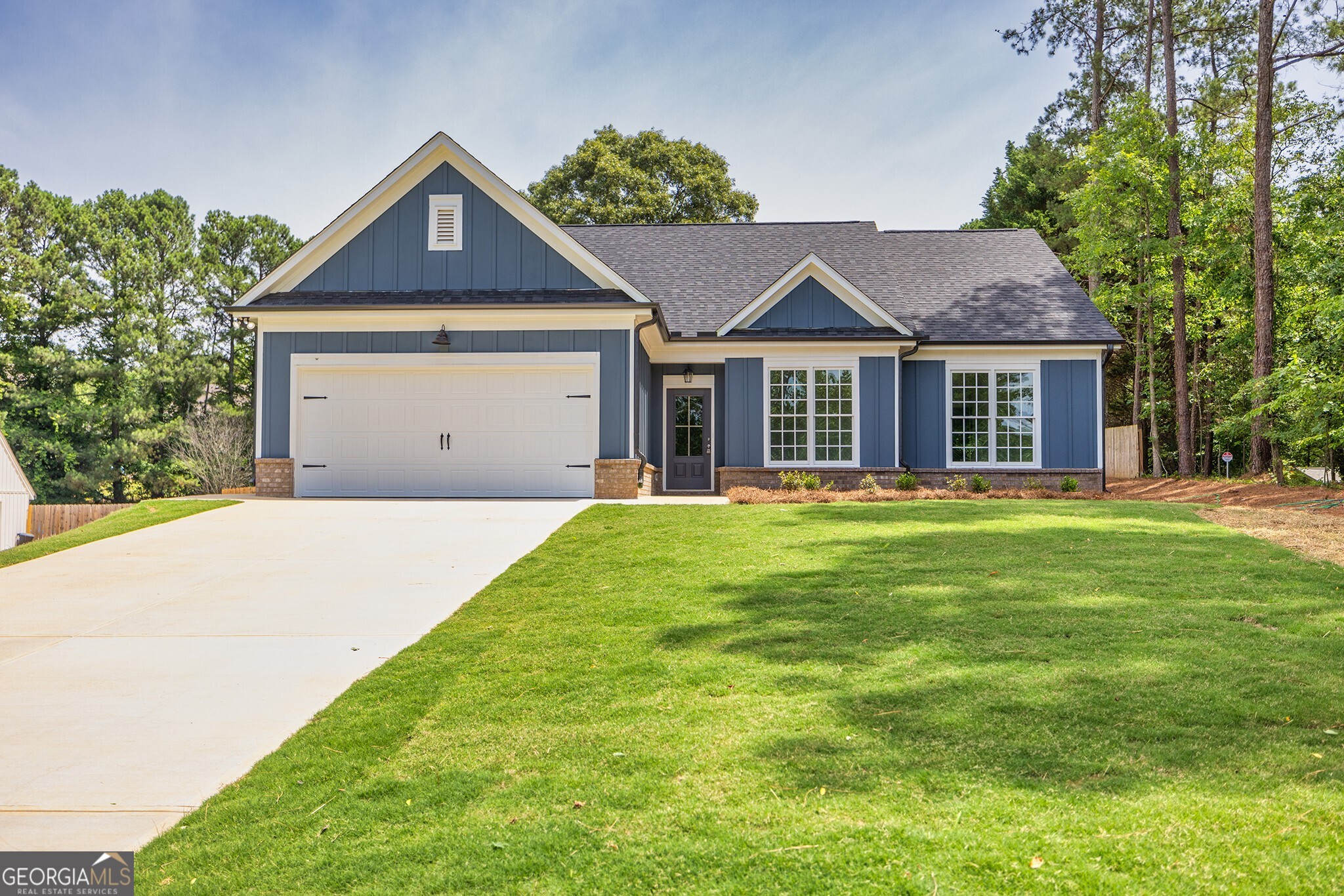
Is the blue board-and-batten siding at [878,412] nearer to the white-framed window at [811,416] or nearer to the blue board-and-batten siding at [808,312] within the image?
the white-framed window at [811,416]

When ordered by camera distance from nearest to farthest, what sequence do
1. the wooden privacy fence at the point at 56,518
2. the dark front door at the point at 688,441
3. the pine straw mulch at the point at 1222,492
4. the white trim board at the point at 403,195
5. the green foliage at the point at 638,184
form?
the pine straw mulch at the point at 1222,492 → the white trim board at the point at 403,195 → the dark front door at the point at 688,441 → the wooden privacy fence at the point at 56,518 → the green foliage at the point at 638,184

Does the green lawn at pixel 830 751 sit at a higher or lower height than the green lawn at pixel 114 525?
lower

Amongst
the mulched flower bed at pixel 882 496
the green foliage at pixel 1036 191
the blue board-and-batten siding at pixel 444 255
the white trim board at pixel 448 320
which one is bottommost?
the mulched flower bed at pixel 882 496

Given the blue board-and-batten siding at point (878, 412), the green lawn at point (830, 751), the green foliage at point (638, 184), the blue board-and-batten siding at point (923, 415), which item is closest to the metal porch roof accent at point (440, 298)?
the blue board-and-batten siding at point (878, 412)

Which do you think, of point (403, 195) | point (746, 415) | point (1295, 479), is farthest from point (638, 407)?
point (1295, 479)

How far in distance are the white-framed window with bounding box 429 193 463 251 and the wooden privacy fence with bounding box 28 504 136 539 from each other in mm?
12171

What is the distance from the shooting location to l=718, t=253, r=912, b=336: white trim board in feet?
55.0

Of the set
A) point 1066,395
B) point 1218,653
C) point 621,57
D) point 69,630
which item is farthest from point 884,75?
point 69,630

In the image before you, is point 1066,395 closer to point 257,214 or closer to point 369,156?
point 369,156

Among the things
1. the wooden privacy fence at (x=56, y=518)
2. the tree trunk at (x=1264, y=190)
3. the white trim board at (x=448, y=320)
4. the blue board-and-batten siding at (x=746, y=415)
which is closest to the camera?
the white trim board at (x=448, y=320)

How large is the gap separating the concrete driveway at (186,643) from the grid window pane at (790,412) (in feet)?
21.5

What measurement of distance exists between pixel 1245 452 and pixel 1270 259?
11.3 metres

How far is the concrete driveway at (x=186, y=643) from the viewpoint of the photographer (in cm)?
375

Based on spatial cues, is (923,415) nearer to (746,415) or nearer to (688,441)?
(746,415)
